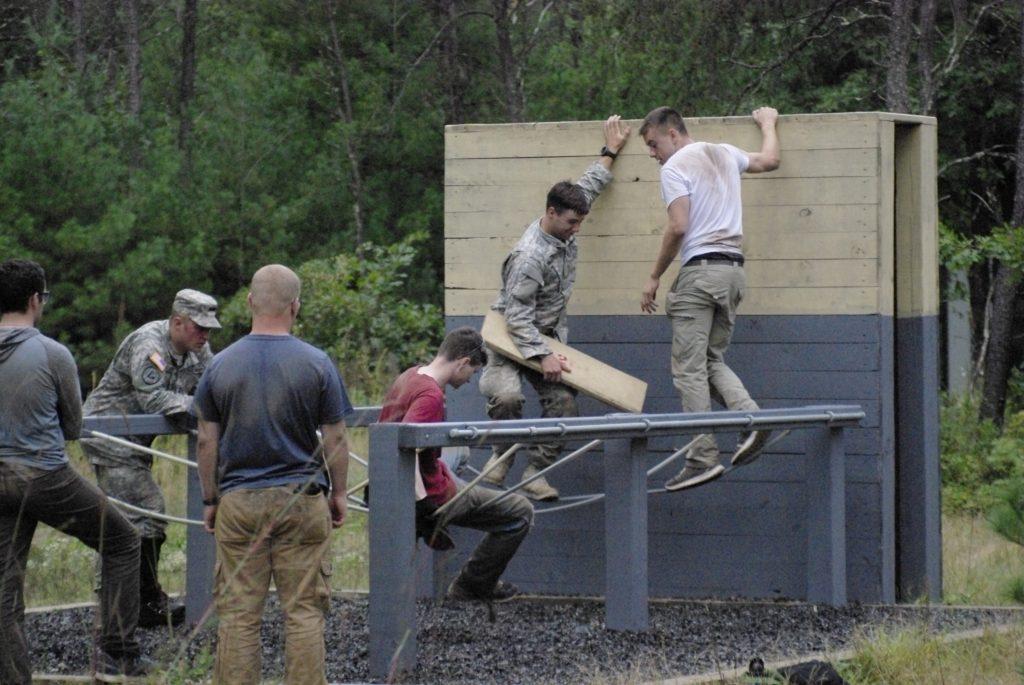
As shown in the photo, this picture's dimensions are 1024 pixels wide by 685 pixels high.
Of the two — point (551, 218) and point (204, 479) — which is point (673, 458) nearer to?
point (551, 218)

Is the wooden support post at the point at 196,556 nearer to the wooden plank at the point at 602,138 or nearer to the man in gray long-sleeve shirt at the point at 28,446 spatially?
the man in gray long-sleeve shirt at the point at 28,446

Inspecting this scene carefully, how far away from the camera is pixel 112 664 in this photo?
6.71 metres

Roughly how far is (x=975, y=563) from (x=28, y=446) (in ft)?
23.9

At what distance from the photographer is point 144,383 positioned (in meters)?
7.75

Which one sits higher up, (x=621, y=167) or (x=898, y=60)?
(x=898, y=60)

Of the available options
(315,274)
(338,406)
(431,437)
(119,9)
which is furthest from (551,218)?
(119,9)

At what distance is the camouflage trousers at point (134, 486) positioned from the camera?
26.6 feet

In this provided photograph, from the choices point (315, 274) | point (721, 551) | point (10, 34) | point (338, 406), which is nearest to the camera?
point (338, 406)

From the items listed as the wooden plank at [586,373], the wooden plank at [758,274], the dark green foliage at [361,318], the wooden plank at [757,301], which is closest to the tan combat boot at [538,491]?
the wooden plank at [586,373]

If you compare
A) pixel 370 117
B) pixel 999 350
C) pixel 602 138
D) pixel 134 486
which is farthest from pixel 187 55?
pixel 134 486

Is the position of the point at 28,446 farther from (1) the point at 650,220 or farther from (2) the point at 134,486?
(1) the point at 650,220

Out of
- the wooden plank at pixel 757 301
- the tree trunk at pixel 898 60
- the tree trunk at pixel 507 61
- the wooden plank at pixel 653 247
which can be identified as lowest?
the wooden plank at pixel 757 301

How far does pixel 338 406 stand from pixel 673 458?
9.46 feet

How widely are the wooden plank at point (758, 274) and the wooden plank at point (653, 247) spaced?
28 millimetres
